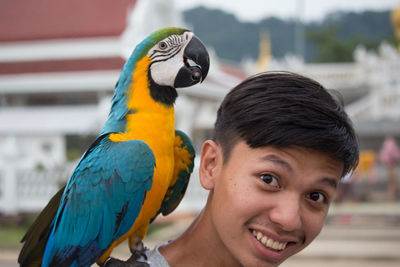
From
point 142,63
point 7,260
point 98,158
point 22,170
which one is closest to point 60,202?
point 98,158

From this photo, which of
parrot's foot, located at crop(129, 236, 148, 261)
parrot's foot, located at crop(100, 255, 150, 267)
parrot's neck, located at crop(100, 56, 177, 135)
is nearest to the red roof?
parrot's neck, located at crop(100, 56, 177, 135)

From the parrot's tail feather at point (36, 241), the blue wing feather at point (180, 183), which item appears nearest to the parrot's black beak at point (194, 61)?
the blue wing feather at point (180, 183)

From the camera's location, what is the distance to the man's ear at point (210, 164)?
1.12 meters

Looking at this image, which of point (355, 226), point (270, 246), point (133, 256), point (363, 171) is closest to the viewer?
point (270, 246)

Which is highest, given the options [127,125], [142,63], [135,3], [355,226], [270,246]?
[142,63]

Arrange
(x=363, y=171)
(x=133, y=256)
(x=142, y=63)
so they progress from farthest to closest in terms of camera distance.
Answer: (x=363, y=171) < (x=142, y=63) < (x=133, y=256)

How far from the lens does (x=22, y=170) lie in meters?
6.56

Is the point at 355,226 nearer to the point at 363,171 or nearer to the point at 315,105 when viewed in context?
the point at 363,171

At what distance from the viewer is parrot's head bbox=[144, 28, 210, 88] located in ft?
4.22

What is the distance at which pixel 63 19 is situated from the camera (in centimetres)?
745

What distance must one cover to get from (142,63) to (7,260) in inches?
157

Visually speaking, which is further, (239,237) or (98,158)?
(98,158)

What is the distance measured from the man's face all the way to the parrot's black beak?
0.98 feet

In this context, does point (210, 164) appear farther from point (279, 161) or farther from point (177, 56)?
point (177, 56)
